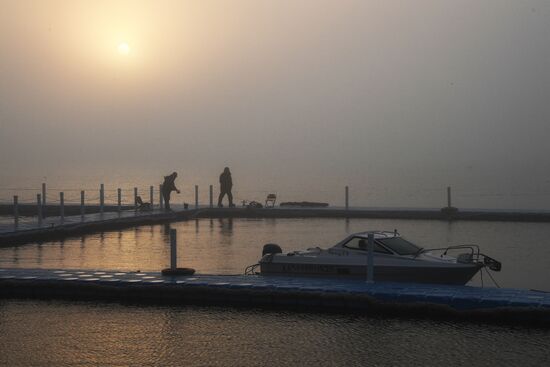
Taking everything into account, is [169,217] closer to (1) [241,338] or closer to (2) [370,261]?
(2) [370,261]

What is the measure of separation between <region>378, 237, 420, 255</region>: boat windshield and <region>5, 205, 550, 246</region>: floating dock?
45.1ft

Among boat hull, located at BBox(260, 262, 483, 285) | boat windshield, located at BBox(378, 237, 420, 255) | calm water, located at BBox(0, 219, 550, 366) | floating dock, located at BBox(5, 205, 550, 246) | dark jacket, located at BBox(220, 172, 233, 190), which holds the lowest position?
calm water, located at BBox(0, 219, 550, 366)

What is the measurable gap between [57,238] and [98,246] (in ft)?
10.1

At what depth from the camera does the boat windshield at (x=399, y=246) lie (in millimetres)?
15476

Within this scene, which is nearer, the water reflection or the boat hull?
the boat hull

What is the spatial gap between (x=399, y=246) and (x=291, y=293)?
3.38 metres

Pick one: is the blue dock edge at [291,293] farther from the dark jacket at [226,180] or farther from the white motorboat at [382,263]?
the dark jacket at [226,180]

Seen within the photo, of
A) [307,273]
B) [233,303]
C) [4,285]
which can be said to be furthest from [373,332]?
[4,285]

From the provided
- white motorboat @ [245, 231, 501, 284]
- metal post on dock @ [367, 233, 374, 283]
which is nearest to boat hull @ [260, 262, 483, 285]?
white motorboat @ [245, 231, 501, 284]

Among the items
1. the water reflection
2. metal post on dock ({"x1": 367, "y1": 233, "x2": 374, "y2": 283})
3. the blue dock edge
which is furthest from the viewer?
the water reflection

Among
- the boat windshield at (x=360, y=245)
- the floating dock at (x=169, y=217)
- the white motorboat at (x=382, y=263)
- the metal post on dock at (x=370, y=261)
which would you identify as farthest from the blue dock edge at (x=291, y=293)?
the floating dock at (x=169, y=217)

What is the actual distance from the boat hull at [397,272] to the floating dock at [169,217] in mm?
12335

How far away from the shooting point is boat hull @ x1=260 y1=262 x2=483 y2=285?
14.9 metres

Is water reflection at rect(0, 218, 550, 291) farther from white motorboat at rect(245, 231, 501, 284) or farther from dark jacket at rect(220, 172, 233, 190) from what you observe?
dark jacket at rect(220, 172, 233, 190)
